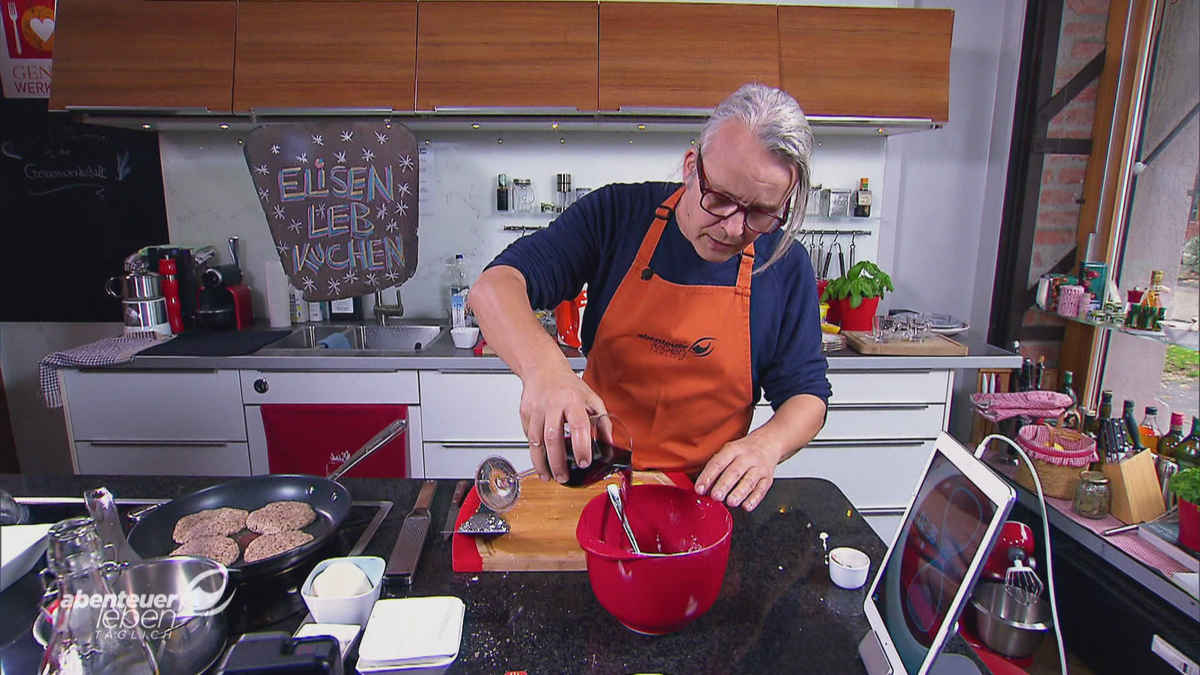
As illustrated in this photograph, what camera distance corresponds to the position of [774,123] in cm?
109

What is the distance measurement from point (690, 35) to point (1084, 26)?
161cm

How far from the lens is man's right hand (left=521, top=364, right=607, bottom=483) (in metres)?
0.92

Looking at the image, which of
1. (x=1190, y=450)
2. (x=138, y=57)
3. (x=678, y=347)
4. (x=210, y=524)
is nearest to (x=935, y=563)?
(x=678, y=347)

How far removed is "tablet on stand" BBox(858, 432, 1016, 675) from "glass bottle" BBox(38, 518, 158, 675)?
2.91 feet

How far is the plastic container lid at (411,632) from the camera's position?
0.85 m

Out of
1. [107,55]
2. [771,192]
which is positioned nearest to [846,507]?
[771,192]

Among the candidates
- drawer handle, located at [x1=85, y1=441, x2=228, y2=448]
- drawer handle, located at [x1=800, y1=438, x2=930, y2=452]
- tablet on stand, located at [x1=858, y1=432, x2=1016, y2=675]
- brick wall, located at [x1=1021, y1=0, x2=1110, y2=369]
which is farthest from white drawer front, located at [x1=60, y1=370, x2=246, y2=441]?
brick wall, located at [x1=1021, y1=0, x2=1110, y2=369]

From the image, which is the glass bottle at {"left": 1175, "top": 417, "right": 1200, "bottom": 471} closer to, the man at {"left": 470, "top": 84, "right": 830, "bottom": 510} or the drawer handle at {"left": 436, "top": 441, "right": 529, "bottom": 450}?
the man at {"left": 470, "top": 84, "right": 830, "bottom": 510}

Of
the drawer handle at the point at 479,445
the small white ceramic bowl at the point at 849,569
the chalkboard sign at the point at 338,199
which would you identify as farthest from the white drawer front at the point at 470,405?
the small white ceramic bowl at the point at 849,569

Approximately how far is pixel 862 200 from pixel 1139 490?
152cm

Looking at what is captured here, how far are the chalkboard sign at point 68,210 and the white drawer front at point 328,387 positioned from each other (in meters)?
1.09

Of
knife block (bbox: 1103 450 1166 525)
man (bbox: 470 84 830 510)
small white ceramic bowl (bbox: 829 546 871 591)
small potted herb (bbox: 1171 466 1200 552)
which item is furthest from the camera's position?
knife block (bbox: 1103 450 1166 525)

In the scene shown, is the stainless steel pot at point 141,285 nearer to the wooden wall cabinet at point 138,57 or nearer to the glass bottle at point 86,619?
the wooden wall cabinet at point 138,57

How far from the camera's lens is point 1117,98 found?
258 centimetres
